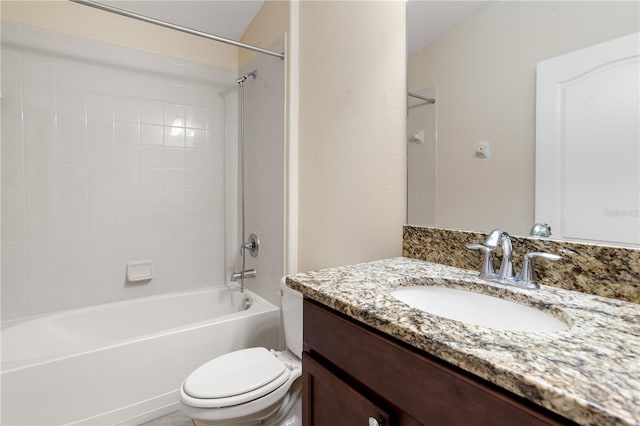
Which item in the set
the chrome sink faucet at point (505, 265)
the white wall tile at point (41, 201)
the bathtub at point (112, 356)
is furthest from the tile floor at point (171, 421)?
the chrome sink faucet at point (505, 265)

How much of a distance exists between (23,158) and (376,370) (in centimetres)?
216

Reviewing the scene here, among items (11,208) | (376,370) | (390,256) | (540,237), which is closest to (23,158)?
(11,208)

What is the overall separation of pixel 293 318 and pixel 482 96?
1.13 meters

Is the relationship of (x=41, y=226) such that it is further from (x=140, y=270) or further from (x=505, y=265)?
(x=505, y=265)

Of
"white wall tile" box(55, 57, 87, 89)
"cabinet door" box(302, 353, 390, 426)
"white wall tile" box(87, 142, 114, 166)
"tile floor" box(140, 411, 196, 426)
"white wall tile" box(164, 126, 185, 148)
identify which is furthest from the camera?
"white wall tile" box(164, 126, 185, 148)

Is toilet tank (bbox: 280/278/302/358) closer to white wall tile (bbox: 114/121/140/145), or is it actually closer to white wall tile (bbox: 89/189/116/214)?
white wall tile (bbox: 89/189/116/214)

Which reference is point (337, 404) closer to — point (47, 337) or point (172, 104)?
point (47, 337)

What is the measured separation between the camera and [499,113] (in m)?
1.08

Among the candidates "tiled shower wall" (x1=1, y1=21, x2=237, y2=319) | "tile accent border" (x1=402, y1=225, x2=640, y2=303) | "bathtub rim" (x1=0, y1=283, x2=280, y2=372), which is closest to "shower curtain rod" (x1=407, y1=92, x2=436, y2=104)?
"tile accent border" (x1=402, y1=225, x2=640, y2=303)

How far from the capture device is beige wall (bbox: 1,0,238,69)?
1805 millimetres

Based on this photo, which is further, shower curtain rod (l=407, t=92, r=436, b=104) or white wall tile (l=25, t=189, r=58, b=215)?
white wall tile (l=25, t=189, r=58, b=215)

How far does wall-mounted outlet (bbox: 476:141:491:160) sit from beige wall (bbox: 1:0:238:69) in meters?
1.96

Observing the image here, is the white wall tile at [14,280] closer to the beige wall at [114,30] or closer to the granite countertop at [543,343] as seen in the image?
the beige wall at [114,30]

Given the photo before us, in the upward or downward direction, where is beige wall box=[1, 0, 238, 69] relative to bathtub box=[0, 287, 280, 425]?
upward
